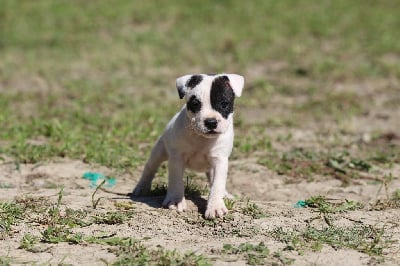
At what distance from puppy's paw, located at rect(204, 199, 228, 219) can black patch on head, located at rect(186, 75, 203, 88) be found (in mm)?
913

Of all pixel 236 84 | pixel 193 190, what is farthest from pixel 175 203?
pixel 236 84

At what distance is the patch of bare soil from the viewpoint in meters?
4.70

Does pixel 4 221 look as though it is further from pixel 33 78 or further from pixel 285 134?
pixel 33 78

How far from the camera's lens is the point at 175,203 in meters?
5.77

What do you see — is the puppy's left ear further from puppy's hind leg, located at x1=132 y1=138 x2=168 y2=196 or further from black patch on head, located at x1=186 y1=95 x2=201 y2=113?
puppy's hind leg, located at x1=132 y1=138 x2=168 y2=196

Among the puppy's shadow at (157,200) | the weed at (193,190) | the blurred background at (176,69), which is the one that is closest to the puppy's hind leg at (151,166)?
the puppy's shadow at (157,200)

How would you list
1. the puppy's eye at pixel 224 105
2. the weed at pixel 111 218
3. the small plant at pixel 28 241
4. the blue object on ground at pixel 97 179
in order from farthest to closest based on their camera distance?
the blue object on ground at pixel 97 179 → the puppy's eye at pixel 224 105 → the weed at pixel 111 218 → the small plant at pixel 28 241

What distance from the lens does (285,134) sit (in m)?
9.09

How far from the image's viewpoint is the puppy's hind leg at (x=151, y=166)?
630 centimetres

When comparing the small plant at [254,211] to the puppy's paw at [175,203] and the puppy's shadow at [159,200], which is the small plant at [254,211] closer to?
the puppy's shadow at [159,200]

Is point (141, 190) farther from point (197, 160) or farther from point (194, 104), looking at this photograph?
point (194, 104)

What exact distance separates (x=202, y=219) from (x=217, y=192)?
0.24m

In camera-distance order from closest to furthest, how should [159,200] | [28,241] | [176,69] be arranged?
[28,241] < [159,200] < [176,69]

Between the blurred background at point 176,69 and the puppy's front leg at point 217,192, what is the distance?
1997 millimetres
